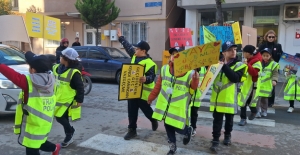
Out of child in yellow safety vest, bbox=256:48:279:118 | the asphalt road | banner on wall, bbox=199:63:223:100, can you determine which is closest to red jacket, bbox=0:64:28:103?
the asphalt road

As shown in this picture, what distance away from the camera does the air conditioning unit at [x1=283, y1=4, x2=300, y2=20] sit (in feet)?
42.1

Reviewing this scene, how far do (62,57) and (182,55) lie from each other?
186 centimetres

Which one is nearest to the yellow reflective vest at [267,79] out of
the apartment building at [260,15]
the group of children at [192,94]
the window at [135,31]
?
the group of children at [192,94]

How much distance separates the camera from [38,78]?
326cm

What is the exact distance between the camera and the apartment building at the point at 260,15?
1306 centimetres

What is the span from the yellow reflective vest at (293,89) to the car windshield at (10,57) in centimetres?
657

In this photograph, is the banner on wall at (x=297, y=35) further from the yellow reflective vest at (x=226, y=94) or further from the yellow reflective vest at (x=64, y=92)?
the yellow reflective vest at (x=64, y=92)

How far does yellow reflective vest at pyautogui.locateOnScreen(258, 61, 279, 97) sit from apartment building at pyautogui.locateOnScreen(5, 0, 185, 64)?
33.0 ft

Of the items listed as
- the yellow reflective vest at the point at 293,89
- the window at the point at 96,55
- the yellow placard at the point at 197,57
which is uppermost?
the yellow placard at the point at 197,57

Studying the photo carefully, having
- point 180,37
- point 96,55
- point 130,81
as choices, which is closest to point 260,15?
point 180,37

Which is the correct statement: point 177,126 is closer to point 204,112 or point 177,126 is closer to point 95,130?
point 95,130

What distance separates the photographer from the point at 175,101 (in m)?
3.98

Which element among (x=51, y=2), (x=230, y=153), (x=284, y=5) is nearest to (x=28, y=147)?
(x=230, y=153)

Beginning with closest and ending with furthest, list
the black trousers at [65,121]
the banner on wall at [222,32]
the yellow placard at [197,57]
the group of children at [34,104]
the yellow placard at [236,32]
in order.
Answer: the group of children at [34,104] → the yellow placard at [197,57] → the black trousers at [65,121] → the yellow placard at [236,32] → the banner on wall at [222,32]
